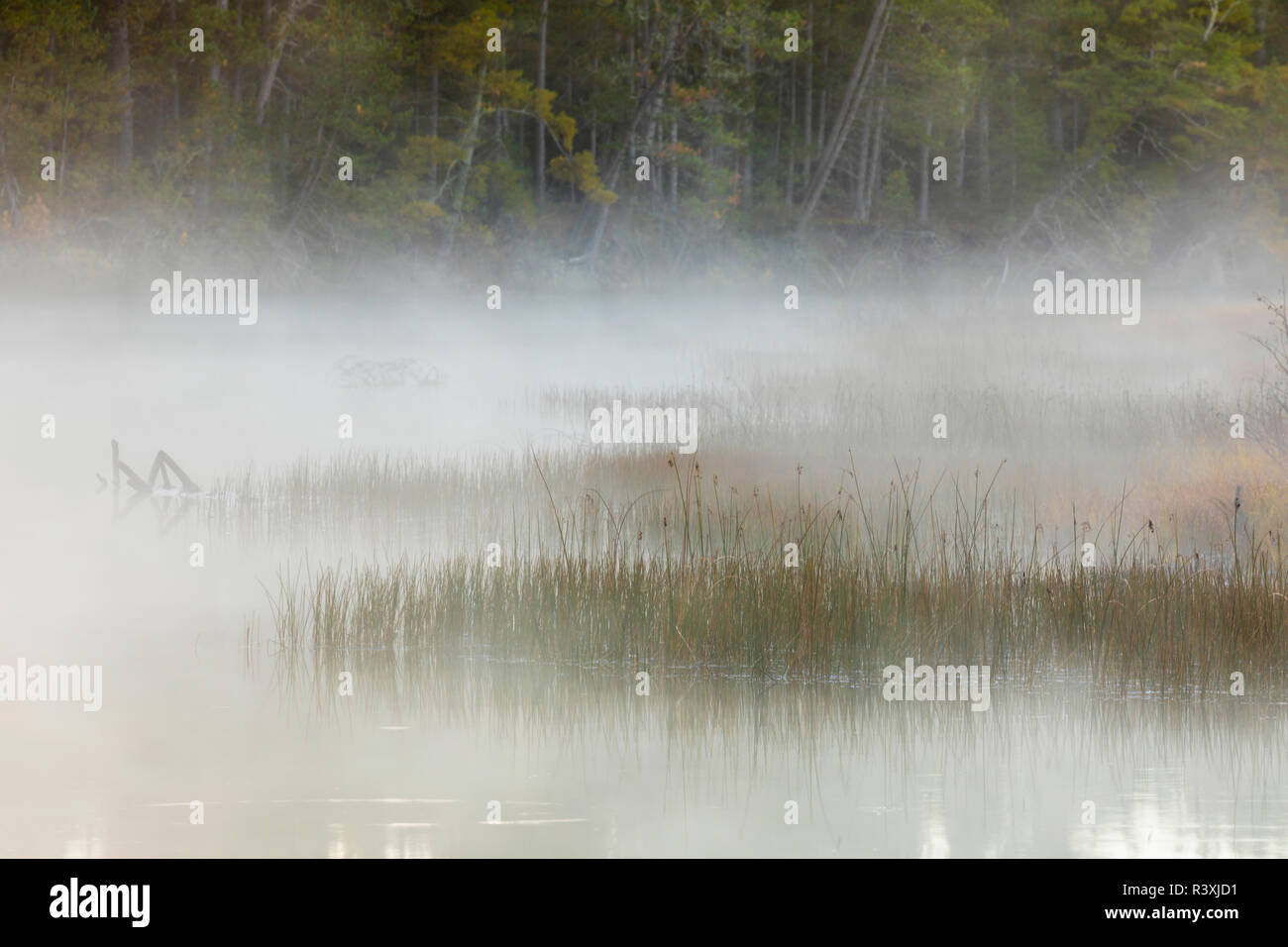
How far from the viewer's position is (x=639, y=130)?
3275cm

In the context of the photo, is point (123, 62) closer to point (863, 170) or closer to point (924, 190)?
point (863, 170)

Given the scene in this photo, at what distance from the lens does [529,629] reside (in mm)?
8062

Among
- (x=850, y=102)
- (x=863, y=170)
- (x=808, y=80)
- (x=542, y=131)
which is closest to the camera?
(x=542, y=131)

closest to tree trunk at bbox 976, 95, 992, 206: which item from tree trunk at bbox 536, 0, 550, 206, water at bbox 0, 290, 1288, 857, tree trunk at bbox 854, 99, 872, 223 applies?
tree trunk at bbox 854, 99, 872, 223

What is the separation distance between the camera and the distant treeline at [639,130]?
94.8 feet

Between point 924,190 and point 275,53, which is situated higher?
point 275,53

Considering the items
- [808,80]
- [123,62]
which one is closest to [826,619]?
[123,62]

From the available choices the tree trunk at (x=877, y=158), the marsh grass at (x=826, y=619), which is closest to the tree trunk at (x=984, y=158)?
the tree trunk at (x=877, y=158)

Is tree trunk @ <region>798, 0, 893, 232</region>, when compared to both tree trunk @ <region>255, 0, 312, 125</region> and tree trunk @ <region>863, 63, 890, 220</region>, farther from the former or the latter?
tree trunk @ <region>255, 0, 312, 125</region>

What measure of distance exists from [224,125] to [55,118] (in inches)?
118

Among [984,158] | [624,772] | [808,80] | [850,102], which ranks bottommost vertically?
[624,772]

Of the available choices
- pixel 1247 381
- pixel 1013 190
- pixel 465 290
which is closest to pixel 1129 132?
pixel 1013 190

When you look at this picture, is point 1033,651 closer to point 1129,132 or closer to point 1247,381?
point 1247,381

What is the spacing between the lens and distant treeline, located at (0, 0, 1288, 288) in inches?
1137
